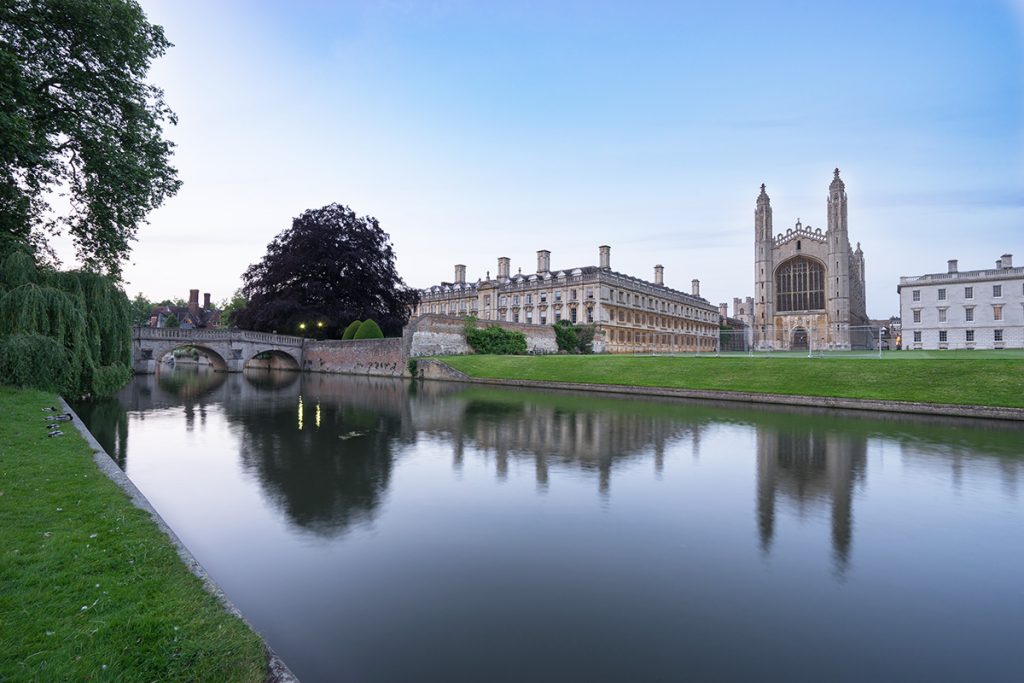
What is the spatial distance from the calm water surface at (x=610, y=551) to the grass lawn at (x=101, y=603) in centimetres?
81

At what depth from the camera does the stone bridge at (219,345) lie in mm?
40750

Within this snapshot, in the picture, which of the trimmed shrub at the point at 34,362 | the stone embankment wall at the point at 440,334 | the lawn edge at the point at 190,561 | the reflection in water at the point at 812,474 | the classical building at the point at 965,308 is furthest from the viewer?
the classical building at the point at 965,308

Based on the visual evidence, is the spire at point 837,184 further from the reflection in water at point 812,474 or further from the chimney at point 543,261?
the reflection in water at point 812,474

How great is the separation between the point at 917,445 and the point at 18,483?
18.1 metres

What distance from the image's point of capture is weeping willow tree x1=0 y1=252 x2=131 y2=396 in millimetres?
14414

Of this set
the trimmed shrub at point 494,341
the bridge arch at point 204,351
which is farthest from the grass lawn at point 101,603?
the trimmed shrub at point 494,341

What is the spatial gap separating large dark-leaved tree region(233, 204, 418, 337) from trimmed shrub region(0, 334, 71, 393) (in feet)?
111

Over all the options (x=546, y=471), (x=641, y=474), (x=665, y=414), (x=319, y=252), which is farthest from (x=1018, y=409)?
(x=319, y=252)

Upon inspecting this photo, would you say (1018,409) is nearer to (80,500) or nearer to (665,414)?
(665,414)

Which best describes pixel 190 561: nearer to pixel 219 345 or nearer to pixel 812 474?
pixel 812 474

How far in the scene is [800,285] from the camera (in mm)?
68188

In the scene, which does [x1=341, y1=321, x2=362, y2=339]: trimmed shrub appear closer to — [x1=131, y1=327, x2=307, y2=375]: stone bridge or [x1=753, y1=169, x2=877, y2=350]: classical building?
[x1=131, y1=327, x2=307, y2=375]: stone bridge

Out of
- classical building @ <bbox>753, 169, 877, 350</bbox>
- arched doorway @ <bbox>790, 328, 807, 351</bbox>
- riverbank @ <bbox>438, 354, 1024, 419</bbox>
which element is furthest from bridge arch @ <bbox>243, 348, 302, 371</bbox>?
arched doorway @ <bbox>790, 328, 807, 351</bbox>

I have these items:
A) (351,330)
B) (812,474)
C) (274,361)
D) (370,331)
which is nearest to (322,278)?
(351,330)
